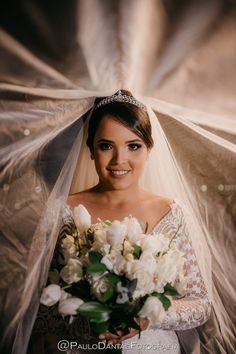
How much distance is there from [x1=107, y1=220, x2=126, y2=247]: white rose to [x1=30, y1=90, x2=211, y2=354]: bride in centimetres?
32

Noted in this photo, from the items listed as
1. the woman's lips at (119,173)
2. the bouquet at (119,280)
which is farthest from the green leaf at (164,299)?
the woman's lips at (119,173)

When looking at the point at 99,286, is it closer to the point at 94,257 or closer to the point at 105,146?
the point at 94,257

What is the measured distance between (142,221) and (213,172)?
1.25 feet

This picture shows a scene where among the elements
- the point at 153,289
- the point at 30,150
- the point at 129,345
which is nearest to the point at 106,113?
the point at 30,150

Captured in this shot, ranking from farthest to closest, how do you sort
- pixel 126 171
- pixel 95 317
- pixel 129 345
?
pixel 126 171, pixel 129 345, pixel 95 317

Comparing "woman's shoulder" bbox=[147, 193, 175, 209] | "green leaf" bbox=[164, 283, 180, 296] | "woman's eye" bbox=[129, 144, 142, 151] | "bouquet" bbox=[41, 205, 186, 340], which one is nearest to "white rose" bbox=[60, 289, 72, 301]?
"bouquet" bbox=[41, 205, 186, 340]

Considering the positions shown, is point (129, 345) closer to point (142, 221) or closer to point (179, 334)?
point (179, 334)

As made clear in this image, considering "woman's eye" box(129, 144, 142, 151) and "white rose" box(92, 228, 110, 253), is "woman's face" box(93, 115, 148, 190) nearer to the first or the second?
"woman's eye" box(129, 144, 142, 151)

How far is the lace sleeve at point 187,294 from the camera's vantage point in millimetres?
1499

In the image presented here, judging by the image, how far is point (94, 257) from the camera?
4.25 ft

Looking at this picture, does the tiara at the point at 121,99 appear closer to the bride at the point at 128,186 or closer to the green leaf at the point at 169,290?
the bride at the point at 128,186

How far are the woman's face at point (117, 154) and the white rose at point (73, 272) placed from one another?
0.46m

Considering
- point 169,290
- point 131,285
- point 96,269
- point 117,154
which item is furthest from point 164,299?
point 117,154

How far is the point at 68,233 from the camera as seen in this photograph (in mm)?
1595
